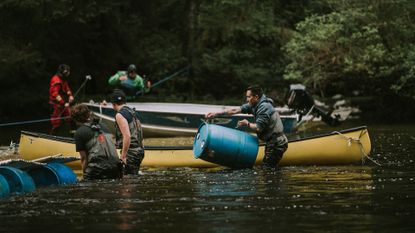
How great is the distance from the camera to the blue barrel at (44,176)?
12211 millimetres

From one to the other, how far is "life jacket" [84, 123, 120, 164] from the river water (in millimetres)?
327

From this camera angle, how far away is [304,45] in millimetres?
29031

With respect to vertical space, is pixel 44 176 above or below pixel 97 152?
below

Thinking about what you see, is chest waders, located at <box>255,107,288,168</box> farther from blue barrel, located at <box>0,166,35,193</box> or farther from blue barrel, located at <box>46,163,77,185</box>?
blue barrel, located at <box>0,166,35,193</box>

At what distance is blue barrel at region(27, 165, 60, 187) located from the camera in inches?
481

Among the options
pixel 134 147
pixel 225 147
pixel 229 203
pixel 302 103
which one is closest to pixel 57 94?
pixel 302 103

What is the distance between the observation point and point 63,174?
12336 millimetres

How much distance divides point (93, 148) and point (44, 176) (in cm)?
91

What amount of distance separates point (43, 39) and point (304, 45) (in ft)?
30.7

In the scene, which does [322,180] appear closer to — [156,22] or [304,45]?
[304,45]

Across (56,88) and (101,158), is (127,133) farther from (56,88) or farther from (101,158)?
(56,88)

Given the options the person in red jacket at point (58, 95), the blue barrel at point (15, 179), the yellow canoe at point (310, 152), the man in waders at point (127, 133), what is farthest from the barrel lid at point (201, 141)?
the person in red jacket at point (58, 95)

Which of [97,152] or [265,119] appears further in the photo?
[265,119]

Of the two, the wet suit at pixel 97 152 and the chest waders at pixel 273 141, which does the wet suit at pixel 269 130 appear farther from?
the wet suit at pixel 97 152
